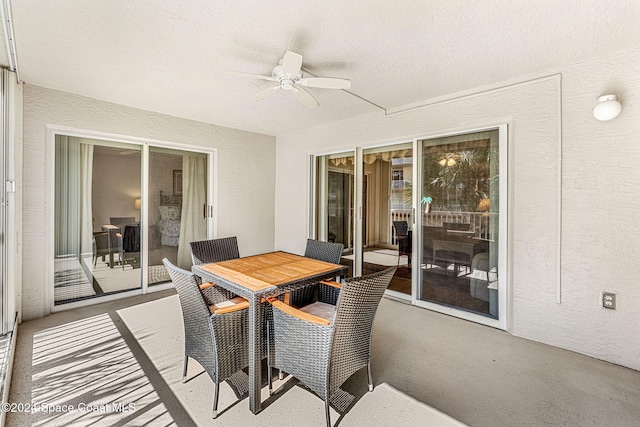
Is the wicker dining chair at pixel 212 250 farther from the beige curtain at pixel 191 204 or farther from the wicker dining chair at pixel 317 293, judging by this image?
the beige curtain at pixel 191 204

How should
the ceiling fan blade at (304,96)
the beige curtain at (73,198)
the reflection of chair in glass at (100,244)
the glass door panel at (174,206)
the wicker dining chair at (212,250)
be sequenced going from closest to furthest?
the ceiling fan blade at (304,96) < the wicker dining chair at (212,250) < the beige curtain at (73,198) < the reflection of chair in glass at (100,244) < the glass door panel at (174,206)

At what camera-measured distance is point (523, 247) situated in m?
2.75

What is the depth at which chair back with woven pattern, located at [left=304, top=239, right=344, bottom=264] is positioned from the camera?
276cm

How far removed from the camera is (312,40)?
2.15m

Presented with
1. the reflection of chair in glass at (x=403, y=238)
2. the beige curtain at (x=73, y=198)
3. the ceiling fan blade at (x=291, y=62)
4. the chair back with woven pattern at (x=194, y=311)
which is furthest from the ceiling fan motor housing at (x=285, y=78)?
the beige curtain at (x=73, y=198)

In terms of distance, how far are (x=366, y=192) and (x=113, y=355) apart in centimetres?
330

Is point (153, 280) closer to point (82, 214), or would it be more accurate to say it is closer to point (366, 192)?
point (82, 214)

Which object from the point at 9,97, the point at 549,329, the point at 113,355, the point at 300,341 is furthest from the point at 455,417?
the point at 9,97

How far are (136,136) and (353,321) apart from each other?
144 inches

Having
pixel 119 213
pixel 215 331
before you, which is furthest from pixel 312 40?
pixel 119 213

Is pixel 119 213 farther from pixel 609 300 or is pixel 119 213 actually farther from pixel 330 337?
pixel 609 300

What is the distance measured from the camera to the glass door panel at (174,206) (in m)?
3.97

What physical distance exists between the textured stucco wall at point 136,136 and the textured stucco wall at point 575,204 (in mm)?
3312

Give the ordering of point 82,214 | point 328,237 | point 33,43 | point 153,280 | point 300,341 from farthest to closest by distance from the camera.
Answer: point 328,237, point 153,280, point 82,214, point 33,43, point 300,341
